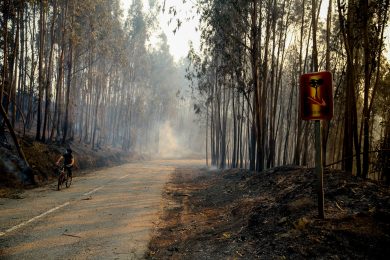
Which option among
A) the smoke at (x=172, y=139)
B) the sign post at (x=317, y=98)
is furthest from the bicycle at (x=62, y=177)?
the smoke at (x=172, y=139)

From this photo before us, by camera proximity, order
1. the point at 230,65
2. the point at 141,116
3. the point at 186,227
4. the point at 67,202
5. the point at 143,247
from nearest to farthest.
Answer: the point at 143,247
the point at 186,227
the point at 67,202
the point at 230,65
the point at 141,116

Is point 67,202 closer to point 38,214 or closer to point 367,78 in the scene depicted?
point 38,214

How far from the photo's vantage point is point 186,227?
8461 millimetres

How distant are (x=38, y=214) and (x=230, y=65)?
14086 millimetres

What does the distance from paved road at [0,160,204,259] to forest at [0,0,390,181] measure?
527 cm

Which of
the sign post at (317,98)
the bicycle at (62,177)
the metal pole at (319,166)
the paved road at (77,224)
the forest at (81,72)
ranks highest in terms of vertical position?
the forest at (81,72)

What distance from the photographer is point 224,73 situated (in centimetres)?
1975

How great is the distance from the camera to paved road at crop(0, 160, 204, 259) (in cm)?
607

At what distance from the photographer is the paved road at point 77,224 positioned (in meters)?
6.07

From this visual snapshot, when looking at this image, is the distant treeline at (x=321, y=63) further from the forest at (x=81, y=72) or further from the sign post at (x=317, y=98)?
the forest at (x=81, y=72)

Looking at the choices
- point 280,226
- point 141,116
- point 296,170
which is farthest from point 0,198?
point 141,116

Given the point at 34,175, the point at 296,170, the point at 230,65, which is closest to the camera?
the point at 296,170

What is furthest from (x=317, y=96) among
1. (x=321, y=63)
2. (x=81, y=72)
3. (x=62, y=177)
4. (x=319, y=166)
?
(x=81, y=72)

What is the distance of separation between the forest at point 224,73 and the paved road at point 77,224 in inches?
208
